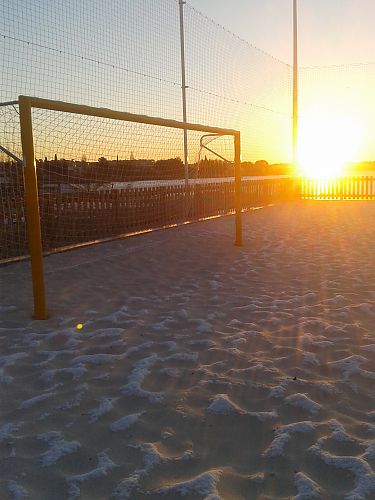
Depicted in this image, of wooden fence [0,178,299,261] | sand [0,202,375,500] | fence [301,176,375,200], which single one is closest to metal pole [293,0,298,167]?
fence [301,176,375,200]

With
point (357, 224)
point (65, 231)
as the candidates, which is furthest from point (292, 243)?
point (65, 231)

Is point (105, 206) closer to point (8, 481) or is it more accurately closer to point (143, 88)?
point (143, 88)

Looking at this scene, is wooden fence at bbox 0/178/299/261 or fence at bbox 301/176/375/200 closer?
wooden fence at bbox 0/178/299/261

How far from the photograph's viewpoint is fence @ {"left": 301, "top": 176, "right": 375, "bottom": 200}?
64.2ft

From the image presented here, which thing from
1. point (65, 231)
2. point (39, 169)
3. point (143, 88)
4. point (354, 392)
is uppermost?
point (143, 88)

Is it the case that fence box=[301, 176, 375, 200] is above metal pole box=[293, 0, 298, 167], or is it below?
below

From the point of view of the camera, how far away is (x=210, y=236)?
9.94 m

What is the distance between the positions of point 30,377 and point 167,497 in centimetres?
156

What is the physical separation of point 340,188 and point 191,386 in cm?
1845

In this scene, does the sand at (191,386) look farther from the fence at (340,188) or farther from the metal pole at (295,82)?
the fence at (340,188)

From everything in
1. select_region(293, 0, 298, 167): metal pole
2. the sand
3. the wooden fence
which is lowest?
the sand

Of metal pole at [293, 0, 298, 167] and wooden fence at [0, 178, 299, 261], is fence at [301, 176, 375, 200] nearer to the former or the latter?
metal pole at [293, 0, 298, 167]

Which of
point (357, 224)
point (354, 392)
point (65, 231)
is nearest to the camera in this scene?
point (354, 392)

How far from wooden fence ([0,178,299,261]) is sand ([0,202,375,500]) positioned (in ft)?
4.39
